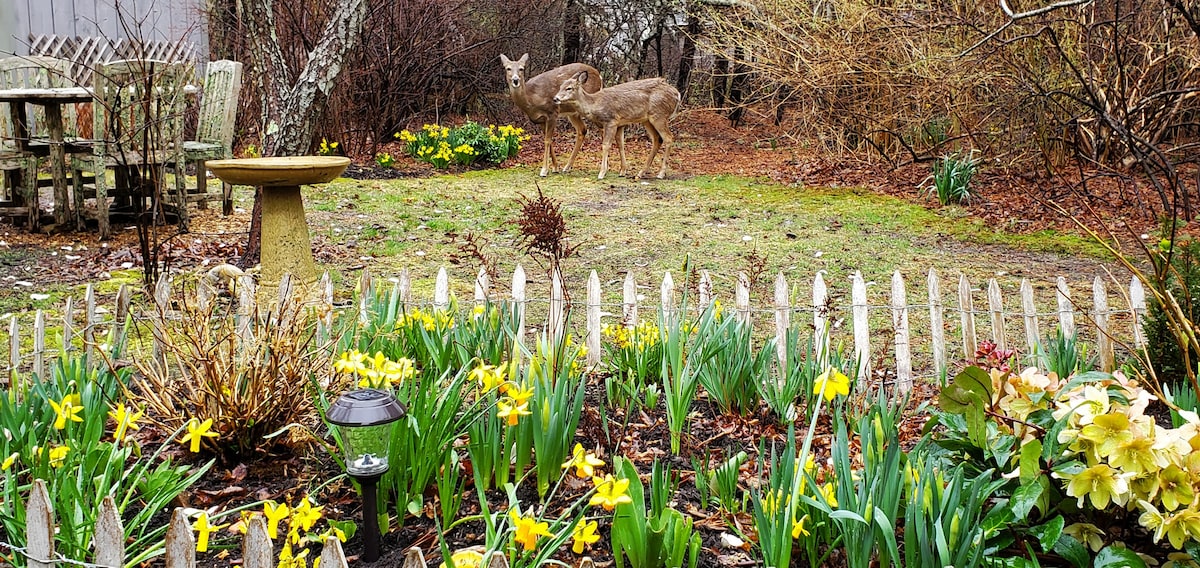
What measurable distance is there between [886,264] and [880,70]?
397 cm

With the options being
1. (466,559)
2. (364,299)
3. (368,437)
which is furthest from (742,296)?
(466,559)

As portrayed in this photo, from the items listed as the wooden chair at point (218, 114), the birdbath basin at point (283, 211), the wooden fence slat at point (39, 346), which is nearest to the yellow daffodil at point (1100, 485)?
the wooden fence slat at point (39, 346)

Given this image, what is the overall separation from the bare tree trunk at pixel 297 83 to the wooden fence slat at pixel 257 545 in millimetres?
4738

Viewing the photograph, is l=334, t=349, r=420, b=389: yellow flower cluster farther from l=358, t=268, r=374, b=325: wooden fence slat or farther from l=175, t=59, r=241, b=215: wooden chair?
l=175, t=59, r=241, b=215: wooden chair

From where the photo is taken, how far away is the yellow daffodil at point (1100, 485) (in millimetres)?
2107

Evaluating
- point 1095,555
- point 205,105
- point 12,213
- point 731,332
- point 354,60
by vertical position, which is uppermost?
point 354,60

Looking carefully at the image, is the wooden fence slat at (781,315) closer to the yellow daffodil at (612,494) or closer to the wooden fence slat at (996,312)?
the wooden fence slat at (996,312)

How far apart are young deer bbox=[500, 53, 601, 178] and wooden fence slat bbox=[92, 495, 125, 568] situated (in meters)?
9.80

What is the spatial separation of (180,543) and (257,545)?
0.15 m

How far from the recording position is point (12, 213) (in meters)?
7.43

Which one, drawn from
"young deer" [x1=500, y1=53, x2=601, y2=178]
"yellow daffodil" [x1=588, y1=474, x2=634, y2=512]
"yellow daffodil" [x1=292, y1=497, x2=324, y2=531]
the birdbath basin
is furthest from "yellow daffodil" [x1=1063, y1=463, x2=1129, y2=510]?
"young deer" [x1=500, y1=53, x2=601, y2=178]

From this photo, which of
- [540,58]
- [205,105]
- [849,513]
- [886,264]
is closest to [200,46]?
[540,58]

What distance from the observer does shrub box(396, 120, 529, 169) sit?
40.2 feet

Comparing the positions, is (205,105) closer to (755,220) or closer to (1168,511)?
(755,220)
